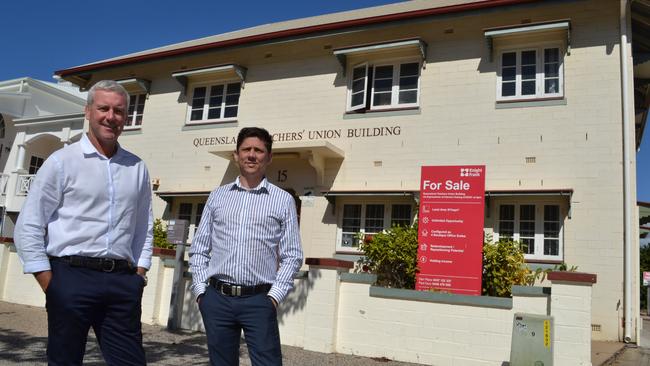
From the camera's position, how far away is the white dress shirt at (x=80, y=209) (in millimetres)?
2930

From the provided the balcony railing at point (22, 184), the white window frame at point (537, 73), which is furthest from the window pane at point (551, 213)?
the balcony railing at point (22, 184)

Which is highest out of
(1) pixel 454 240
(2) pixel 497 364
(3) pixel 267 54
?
(3) pixel 267 54

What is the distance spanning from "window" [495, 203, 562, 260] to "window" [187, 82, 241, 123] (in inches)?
285

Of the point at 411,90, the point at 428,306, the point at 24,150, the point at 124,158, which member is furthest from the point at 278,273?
the point at 24,150

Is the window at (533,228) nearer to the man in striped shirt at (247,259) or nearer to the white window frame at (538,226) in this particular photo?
the white window frame at (538,226)

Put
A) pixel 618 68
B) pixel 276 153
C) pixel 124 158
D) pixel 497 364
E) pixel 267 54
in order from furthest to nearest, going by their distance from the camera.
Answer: pixel 267 54 < pixel 276 153 < pixel 618 68 < pixel 497 364 < pixel 124 158

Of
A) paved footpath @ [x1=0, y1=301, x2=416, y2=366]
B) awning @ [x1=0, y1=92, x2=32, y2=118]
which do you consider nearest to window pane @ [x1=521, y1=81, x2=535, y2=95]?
paved footpath @ [x1=0, y1=301, x2=416, y2=366]

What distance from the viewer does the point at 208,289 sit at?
3.45 m

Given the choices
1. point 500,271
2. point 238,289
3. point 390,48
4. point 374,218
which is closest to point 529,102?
point 390,48

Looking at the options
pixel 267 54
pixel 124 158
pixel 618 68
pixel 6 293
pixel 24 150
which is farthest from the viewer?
pixel 24 150

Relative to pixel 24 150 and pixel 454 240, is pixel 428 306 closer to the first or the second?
pixel 454 240

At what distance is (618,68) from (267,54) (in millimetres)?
8035

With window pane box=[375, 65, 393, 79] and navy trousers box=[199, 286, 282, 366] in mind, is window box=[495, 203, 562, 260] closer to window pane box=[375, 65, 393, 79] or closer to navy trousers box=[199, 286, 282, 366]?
window pane box=[375, 65, 393, 79]

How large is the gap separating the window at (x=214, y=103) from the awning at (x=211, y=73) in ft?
0.89
